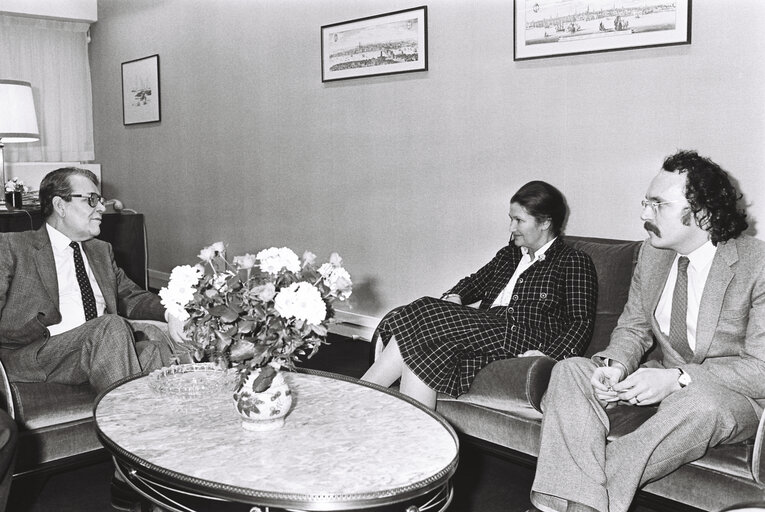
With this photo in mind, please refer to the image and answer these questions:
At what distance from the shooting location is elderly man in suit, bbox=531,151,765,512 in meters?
2.15

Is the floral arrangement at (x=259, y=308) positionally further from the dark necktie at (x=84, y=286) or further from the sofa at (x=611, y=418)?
the dark necktie at (x=84, y=286)

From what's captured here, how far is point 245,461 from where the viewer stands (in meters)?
1.81

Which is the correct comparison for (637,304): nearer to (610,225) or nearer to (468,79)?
(610,225)

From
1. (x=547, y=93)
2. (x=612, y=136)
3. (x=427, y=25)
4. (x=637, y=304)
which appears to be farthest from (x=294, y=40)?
(x=637, y=304)

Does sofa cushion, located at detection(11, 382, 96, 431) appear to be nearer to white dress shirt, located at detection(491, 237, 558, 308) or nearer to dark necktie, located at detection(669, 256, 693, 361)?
white dress shirt, located at detection(491, 237, 558, 308)

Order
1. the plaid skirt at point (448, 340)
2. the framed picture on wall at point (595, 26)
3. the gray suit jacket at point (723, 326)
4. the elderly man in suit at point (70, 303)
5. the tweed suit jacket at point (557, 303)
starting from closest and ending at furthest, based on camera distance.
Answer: the gray suit jacket at point (723, 326)
the elderly man in suit at point (70, 303)
the plaid skirt at point (448, 340)
the tweed suit jacket at point (557, 303)
the framed picture on wall at point (595, 26)

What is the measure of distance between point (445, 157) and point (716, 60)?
1602 mm

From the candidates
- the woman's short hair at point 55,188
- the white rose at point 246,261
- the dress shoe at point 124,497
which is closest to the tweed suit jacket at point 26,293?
the woman's short hair at point 55,188

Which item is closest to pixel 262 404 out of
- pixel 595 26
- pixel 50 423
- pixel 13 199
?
pixel 50 423

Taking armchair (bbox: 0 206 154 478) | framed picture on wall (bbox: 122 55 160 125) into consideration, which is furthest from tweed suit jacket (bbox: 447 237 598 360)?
framed picture on wall (bbox: 122 55 160 125)

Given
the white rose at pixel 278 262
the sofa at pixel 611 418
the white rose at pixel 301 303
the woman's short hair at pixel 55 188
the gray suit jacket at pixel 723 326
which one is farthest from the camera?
the woman's short hair at pixel 55 188

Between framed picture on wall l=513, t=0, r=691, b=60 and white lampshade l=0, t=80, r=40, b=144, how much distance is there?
11.3 ft

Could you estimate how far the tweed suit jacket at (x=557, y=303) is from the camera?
295 centimetres

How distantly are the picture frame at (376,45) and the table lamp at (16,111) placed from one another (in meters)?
2.08
